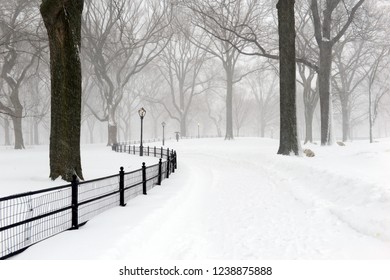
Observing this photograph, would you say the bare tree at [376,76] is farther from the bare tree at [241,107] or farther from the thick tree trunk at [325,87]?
the bare tree at [241,107]

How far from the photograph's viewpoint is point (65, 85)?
450 inches

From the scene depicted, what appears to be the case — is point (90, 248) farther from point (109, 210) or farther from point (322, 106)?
point (322, 106)

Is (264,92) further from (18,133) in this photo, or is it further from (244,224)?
(244,224)

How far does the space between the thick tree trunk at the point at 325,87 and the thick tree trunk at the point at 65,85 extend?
697 inches

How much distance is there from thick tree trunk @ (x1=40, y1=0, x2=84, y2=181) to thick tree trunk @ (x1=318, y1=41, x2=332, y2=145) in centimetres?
1771

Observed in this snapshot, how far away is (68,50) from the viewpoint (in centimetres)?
1134

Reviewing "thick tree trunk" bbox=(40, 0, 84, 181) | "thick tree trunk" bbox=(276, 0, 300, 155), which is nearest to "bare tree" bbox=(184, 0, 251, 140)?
"thick tree trunk" bbox=(276, 0, 300, 155)

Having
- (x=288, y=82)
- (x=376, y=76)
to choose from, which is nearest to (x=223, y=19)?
(x=288, y=82)

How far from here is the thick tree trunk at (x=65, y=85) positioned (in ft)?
37.0

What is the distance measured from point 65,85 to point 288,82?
39.6ft

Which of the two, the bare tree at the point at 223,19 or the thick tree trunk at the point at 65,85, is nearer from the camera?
the thick tree trunk at the point at 65,85

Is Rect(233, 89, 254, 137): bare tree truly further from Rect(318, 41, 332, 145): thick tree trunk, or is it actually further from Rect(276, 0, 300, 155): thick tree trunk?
Rect(276, 0, 300, 155): thick tree trunk

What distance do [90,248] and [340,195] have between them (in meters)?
6.45

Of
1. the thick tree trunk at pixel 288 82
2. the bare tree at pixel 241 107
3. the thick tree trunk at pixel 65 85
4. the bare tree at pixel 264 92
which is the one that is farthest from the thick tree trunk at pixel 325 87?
the bare tree at pixel 241 107
